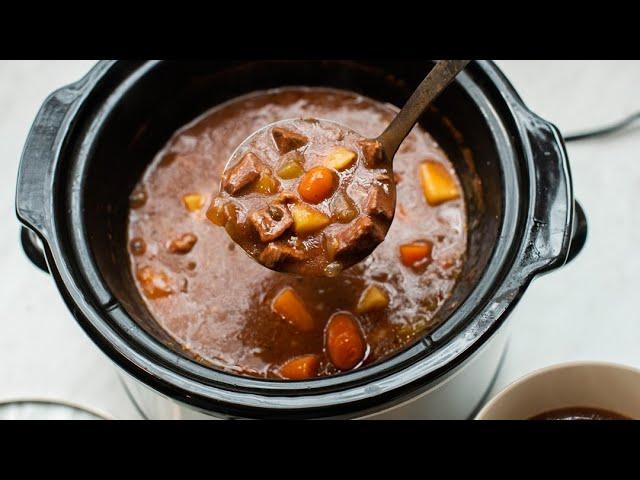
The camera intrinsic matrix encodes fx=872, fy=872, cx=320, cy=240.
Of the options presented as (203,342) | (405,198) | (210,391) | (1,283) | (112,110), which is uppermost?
(112,110)

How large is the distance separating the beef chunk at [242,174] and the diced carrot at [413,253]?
502 mm

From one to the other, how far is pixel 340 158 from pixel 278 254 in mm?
305

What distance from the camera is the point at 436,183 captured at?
8.47ft

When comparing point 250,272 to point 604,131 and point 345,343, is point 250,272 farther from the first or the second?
point 604,131

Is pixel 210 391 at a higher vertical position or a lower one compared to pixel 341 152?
lower

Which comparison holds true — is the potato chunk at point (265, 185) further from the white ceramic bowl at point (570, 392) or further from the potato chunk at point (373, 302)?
the white ceramic bowl at point (570, 392)

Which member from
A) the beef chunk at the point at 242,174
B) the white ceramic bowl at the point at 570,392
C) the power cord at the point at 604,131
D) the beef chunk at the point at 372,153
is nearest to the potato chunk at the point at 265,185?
the beef chunk at the point at 242,174

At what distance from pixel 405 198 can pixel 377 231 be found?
17.1 inches

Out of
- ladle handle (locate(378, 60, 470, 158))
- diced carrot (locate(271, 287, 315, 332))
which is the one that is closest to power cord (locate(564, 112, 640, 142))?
ladle handle (locate(378, 60, 470, 158))

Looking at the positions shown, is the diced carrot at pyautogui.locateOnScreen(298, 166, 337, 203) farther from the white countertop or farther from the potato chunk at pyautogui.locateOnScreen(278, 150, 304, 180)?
the white countertop

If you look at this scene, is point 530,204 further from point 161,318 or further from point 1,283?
point 1,283

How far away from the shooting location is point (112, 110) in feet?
7.80
